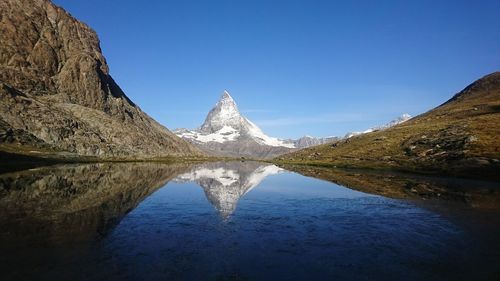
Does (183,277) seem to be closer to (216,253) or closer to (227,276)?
(227,276)

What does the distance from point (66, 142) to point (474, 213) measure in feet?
622

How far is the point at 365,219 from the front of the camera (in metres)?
42.1

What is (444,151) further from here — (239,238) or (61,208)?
(61,208)

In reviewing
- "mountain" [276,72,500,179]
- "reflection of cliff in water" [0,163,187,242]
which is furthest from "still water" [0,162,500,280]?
"mountain" [276,72,500,179]

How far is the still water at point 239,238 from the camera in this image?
2267cm

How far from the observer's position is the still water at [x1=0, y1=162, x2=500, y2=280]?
22672mm

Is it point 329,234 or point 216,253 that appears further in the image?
point 329,234

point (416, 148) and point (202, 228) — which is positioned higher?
point (416, 148)

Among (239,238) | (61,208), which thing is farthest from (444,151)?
(61,208)

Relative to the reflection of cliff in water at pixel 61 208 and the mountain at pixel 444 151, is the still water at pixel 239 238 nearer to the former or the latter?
the reflection of cliff in water at pixel 61 208

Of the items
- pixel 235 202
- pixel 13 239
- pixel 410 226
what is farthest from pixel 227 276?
pixel 235 202

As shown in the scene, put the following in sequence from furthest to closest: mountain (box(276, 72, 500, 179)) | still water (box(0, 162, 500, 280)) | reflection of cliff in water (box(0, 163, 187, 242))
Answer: mountain (box(276, 72, 500, 179)) < reflection of cliff in water (box(0, 163, 187, 242)) < still water (box(0, 162, 500, 280))

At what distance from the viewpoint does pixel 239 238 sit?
3203 centimetres

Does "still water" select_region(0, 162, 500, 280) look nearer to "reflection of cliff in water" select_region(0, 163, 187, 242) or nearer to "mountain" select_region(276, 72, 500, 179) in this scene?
"reflection of cliff in water" select_region(0, 163, 187, 242)
